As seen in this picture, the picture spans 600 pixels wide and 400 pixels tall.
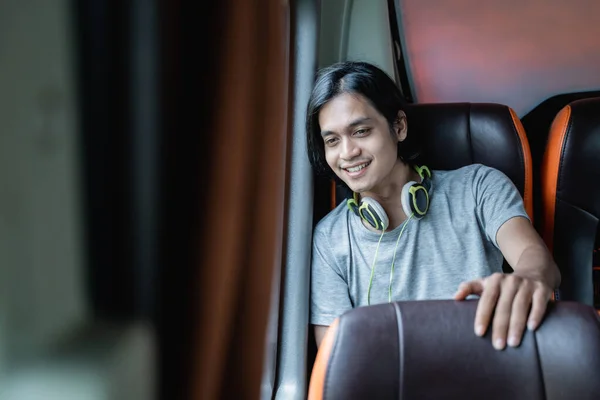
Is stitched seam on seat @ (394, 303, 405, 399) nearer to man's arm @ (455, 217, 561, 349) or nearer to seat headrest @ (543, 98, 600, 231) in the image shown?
man's arm @ (455, 217, 561, 349)

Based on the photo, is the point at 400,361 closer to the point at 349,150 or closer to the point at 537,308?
the point at 537,308

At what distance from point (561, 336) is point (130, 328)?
0.60 m

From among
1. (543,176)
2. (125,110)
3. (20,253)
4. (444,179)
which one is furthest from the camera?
(543,176)

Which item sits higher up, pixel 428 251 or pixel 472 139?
pixel 472 139

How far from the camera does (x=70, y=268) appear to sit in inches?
22.2

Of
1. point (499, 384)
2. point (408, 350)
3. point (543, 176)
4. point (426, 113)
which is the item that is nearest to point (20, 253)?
point (408, 350)

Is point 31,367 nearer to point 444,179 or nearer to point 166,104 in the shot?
point 166,104

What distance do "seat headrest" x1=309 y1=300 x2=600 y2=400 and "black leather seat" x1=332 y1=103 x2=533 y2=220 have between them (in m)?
0.80

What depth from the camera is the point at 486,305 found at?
0.78 metres

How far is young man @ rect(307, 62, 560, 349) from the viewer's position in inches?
52.1

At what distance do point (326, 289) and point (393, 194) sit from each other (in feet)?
1.06

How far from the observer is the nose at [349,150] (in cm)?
133

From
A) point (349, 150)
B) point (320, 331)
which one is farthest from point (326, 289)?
point (349, 150)

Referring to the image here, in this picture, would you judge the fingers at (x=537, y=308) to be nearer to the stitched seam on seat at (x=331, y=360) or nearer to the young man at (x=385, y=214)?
the stitched seam on seat at (x=331, y=360)
